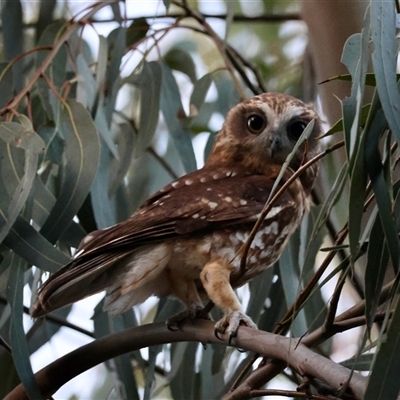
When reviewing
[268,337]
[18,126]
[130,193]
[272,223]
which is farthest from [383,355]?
[130,193]

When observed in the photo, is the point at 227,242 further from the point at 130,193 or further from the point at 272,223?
the point at 130,193

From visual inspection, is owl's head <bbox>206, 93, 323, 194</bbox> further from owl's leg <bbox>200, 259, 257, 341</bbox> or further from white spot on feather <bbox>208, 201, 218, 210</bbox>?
owl's leg <bbox>200, 259, 257, 341</bbox>

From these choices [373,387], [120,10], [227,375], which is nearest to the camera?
[373,387]

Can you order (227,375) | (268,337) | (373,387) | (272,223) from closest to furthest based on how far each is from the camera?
(373,387) → (268,337) → (272,223) → (227,375)

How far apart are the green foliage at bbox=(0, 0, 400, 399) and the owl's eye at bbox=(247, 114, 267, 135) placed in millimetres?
172

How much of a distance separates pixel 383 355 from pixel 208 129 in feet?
5.47

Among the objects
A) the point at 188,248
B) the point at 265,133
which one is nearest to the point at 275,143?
the point at 265,133

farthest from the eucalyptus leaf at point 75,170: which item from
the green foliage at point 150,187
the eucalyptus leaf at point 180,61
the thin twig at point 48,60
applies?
the eucalyptus leaf at point 180,61

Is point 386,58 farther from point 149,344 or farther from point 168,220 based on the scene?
point 168,220

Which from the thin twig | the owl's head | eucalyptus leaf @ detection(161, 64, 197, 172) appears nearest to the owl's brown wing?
the owl's head

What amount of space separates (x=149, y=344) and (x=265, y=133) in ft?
2.70

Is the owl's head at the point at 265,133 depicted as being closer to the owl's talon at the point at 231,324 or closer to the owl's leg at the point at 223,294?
the owl's leg at the point at 223,294

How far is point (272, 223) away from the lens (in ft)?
5.78

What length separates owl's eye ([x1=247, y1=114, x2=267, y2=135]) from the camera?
2059 mm
